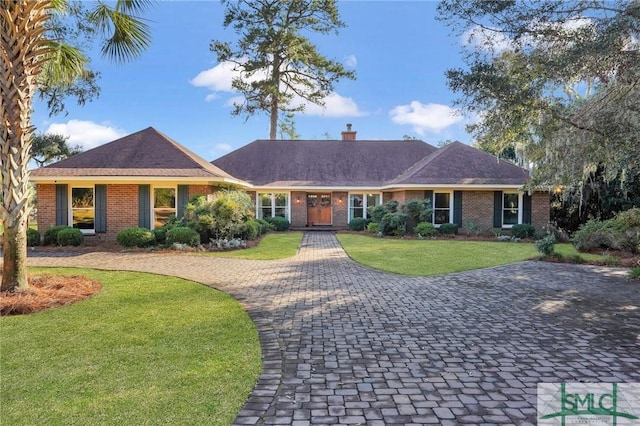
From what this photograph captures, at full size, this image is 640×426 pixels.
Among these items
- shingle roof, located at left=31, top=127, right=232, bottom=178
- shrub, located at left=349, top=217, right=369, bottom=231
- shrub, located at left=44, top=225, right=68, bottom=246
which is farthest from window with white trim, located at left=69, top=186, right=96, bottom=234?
shrub, located at left=349, top=217, right=369, bottom=231

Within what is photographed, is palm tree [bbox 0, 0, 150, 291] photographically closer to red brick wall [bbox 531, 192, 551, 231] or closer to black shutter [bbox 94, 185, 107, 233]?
black shutter [bbox 94, 185, 107, 233]

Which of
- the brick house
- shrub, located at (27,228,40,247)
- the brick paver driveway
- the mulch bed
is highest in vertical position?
the brick house

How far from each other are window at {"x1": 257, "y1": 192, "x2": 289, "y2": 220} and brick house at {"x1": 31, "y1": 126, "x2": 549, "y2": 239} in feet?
0.19

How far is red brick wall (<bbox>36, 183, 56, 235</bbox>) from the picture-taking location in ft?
51.9

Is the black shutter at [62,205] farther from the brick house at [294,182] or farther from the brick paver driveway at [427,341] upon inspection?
the brick paver driveway at [427,341]

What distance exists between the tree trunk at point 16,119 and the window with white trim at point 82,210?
9.73 m

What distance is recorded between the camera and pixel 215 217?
47.8 ft

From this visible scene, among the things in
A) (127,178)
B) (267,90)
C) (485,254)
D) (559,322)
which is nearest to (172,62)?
(127,178)

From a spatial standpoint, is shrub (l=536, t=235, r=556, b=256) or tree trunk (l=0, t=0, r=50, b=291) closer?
tree trunk (l=0, t=0, r=50, b=291)

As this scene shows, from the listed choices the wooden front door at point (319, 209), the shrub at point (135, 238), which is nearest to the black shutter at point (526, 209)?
the wooden front door at point (319, 209)

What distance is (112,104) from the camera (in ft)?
69.4

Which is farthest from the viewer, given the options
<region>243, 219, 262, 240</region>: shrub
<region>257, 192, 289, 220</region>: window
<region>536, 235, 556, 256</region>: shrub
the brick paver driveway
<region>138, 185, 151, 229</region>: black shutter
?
<region>257, 192, 289, 220</region>: window

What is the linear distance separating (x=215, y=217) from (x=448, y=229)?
10.7 m

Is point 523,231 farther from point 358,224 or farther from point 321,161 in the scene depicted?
point 321,161
